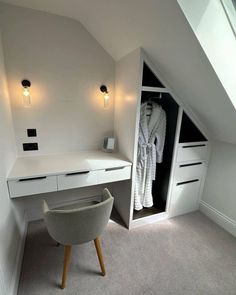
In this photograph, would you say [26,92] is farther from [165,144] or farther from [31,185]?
[165,144]

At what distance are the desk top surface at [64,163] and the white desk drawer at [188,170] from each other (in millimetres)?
679

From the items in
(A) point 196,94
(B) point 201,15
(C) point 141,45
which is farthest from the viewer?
(A) point 196,94

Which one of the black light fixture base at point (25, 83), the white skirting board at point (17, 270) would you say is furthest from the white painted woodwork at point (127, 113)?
the white skirting board at point (17, 270)

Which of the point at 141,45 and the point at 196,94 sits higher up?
the point at 141,45

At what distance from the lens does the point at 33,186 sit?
137 cm

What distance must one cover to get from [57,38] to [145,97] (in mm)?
1146

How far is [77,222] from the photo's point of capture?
1.03 m

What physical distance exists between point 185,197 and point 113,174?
1.13 m

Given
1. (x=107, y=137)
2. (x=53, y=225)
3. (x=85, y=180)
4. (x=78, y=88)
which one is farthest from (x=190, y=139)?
(x=53, y=225)

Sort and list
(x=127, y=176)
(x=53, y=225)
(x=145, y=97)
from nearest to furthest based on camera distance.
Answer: (x=53, y=225) < (x=127, y=176) < (x=145, y=97)

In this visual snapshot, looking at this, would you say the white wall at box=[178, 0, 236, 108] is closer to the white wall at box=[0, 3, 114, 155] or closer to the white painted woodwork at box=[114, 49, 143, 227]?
the white painted woodwork at box=[114, 49, 143, 227]

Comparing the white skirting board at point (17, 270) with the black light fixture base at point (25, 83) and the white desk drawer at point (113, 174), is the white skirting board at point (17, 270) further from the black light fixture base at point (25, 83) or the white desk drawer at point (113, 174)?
the black light fixture base at point (25, 83)

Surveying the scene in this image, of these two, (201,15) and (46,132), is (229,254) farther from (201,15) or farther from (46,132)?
(46,132)

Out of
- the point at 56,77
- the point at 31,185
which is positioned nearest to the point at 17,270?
the point at 31,185
